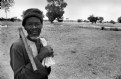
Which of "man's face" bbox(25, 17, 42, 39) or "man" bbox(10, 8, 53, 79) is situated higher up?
"man's face" bbox(25, 17, 42, 39)

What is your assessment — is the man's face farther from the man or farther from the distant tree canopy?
the distant tree canopy

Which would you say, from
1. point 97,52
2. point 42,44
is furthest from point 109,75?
point 42,44

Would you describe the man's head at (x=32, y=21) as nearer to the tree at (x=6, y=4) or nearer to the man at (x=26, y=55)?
the man at (x=26, y=55)

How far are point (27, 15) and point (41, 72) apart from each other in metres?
0.56

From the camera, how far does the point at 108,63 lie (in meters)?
9.42

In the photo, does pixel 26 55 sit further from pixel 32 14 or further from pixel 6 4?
pixel 6 4

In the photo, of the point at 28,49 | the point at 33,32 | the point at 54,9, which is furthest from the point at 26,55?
the point at 54,9

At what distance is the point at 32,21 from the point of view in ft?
7.11

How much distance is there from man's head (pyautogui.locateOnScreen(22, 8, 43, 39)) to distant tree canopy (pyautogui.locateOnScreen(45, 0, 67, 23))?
2271 inches

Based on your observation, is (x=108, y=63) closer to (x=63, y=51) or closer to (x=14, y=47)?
(x=63, y=51)

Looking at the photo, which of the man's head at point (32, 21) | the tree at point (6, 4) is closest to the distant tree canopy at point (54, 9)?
the tree at point (6, 4)

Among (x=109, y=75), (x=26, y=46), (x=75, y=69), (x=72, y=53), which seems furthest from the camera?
(x=72, y=53)

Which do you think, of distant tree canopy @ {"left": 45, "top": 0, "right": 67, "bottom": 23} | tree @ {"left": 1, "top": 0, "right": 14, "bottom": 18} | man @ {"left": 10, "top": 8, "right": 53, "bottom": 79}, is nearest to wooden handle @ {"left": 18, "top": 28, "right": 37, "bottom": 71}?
man @ {"left": 10, "top": 8, "right": 53, "bottom": 79}

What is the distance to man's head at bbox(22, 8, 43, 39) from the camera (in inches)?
84.4
